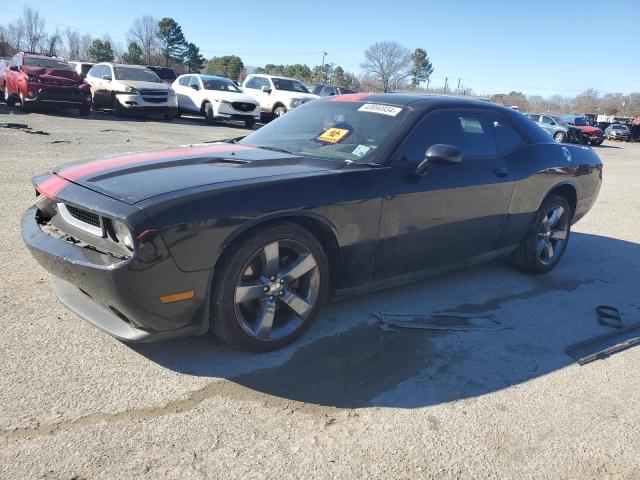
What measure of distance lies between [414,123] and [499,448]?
2.24m

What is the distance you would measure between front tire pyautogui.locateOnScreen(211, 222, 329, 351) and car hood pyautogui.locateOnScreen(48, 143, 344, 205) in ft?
1.26

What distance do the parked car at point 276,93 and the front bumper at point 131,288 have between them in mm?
16618

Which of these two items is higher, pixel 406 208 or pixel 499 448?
pixel 406 208

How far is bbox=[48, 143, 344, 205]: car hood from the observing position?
2797mm

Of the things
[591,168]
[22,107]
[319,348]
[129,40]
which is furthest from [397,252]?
[129,40]

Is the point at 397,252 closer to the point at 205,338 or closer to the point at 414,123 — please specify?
the point at 414,123

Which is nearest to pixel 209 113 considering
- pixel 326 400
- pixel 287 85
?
pixel 287 85

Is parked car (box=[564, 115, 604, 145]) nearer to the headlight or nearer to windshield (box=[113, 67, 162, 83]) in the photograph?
windshield (box=[113, 67, 162, 83])

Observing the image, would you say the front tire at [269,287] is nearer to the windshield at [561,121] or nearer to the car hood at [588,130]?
the windshield at [561,121]

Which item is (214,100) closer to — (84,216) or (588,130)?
(84,216)

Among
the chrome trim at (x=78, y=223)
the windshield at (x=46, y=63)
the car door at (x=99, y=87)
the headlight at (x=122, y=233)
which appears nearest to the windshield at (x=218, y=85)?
the car door at (x=99, y=87)

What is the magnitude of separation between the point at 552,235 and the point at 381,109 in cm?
230

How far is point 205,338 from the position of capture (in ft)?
10.6

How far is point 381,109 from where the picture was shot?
3.97m
